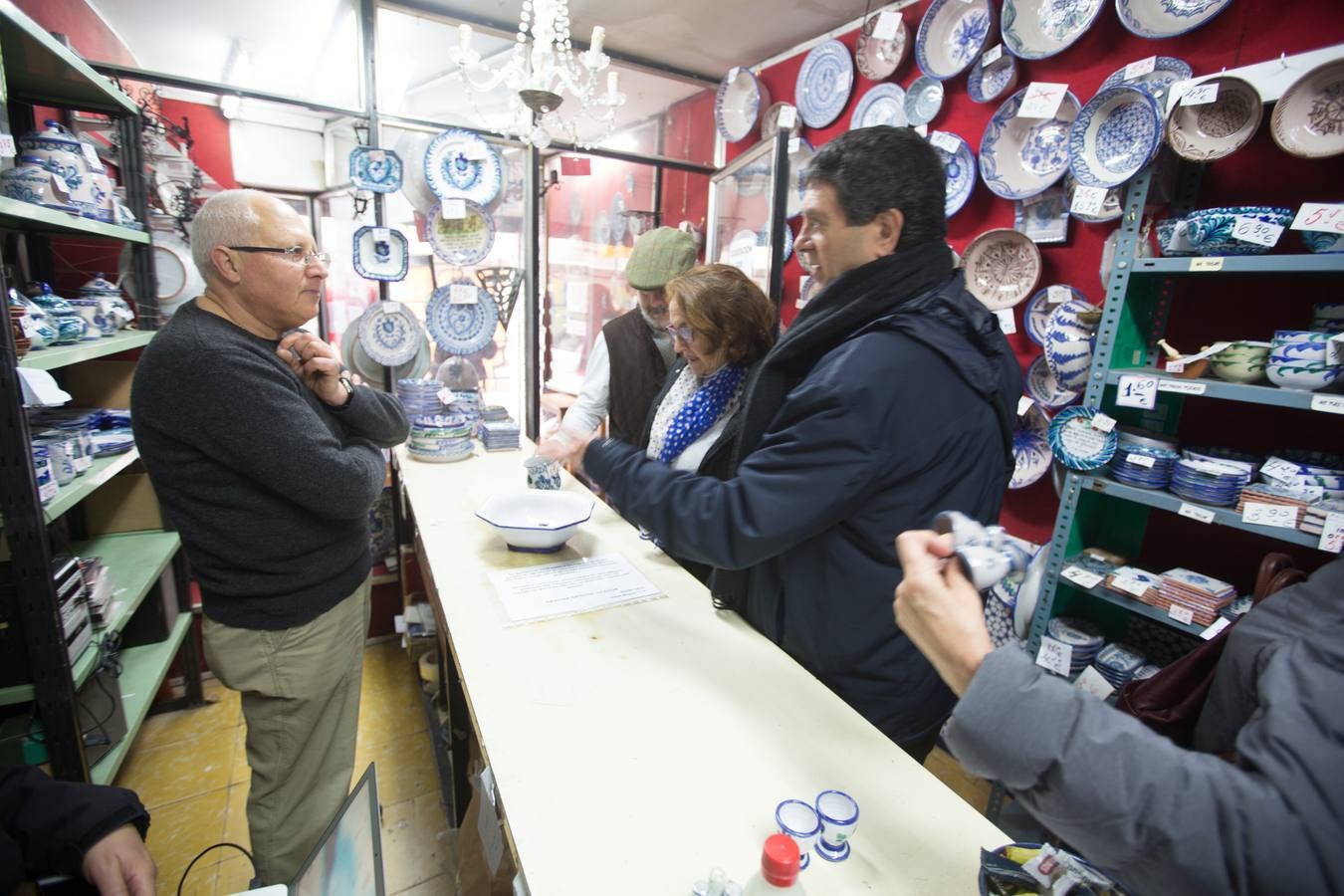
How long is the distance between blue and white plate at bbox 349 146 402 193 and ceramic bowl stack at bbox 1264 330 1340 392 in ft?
10.2

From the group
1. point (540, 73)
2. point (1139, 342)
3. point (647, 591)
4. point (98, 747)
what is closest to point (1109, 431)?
point (1139, 342)

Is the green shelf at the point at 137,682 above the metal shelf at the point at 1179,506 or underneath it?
underneath

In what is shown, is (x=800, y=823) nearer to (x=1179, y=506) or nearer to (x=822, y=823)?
(x=822, y=823)

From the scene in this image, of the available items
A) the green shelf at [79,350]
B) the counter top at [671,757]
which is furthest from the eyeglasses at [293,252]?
the counter top at [671,757]

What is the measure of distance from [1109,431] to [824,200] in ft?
4.82

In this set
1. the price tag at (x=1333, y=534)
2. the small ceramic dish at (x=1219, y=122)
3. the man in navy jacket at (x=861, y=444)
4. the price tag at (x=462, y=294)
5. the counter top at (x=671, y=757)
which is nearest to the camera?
the counter top at (x=671, y=757)

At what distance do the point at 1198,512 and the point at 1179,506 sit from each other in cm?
5

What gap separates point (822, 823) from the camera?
785mm

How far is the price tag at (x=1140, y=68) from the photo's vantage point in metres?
2.02

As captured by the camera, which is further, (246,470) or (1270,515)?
(1270,515)

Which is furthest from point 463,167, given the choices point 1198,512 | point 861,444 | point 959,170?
point 1198,512

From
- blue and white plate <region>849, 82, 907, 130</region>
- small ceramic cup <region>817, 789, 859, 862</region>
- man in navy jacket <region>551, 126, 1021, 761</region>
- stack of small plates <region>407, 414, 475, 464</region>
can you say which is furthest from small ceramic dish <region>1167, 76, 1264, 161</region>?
stack of small plates <region>407, 414, 475, 464</region>

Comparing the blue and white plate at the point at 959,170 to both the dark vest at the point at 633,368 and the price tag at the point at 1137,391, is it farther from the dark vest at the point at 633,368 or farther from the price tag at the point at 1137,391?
the dark vest at the point at 633,368

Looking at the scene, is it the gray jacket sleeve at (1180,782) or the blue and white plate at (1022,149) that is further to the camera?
the blue and white plate at (1022,149)
